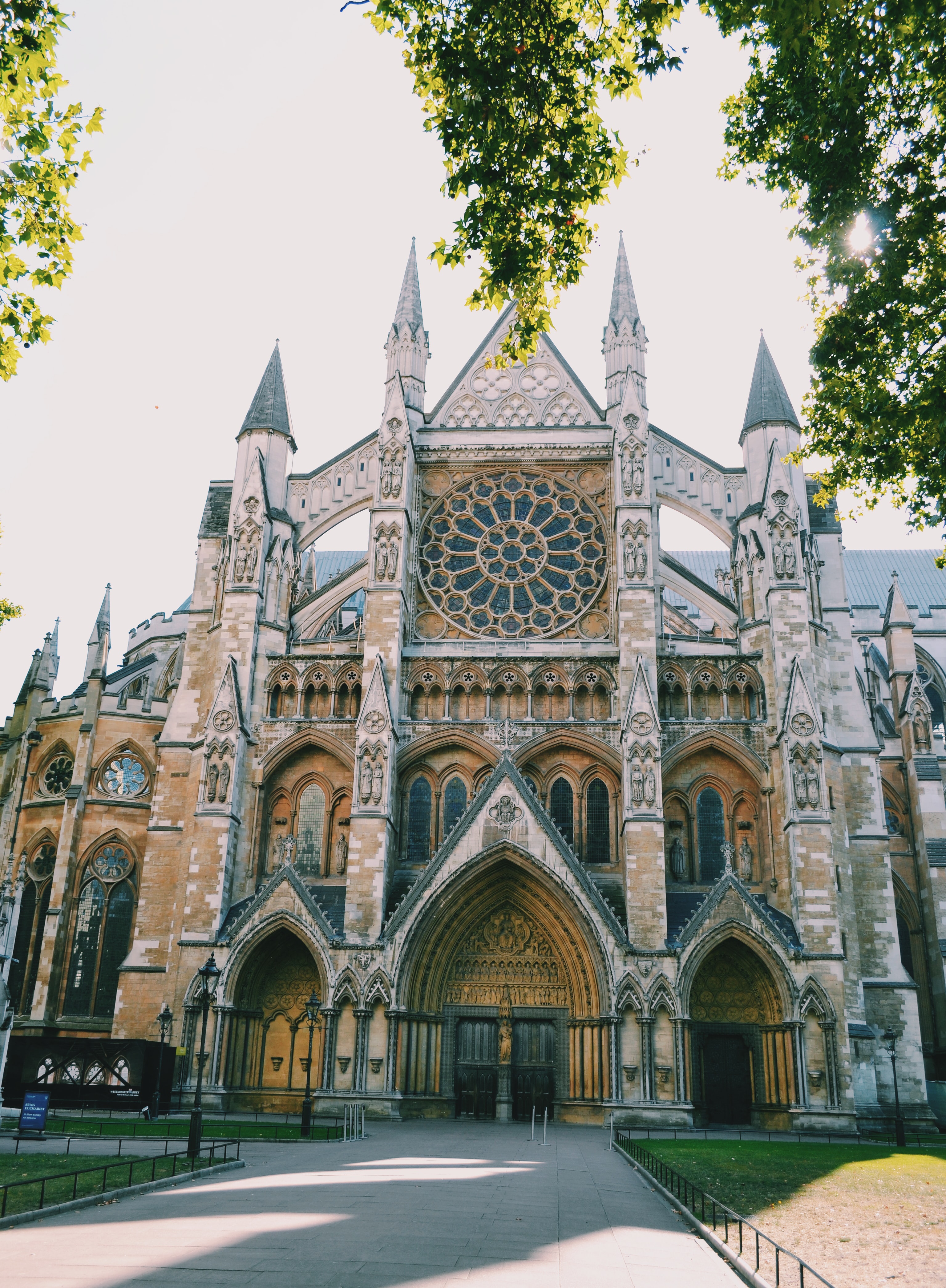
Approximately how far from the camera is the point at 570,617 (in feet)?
112

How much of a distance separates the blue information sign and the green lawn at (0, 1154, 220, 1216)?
286cm

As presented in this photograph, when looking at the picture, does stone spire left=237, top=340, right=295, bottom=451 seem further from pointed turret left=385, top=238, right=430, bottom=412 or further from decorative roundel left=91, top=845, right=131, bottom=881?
decorative roundel left=91, top=845, right=131, bottom=881

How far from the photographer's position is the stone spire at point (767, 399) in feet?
115

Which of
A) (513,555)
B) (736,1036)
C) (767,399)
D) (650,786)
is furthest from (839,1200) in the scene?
(767,399)

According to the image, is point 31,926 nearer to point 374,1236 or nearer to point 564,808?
point 564,808

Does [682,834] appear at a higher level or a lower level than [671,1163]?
higher

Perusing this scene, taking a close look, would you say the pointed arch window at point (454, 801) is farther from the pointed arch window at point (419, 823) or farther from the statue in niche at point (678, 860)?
the statue in niche at point (678, 860)

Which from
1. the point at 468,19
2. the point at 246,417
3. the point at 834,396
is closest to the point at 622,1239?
the point at 834,396

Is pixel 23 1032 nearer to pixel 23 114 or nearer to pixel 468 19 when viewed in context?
pixel 23 114

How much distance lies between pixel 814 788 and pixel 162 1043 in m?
18.6

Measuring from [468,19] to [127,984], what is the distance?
27.1 meters

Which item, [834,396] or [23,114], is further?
[834,396]

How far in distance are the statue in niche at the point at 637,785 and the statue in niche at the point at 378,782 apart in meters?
6.98

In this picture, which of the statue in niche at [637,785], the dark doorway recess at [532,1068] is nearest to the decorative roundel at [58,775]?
the dark doorway recess at [532,1068]
